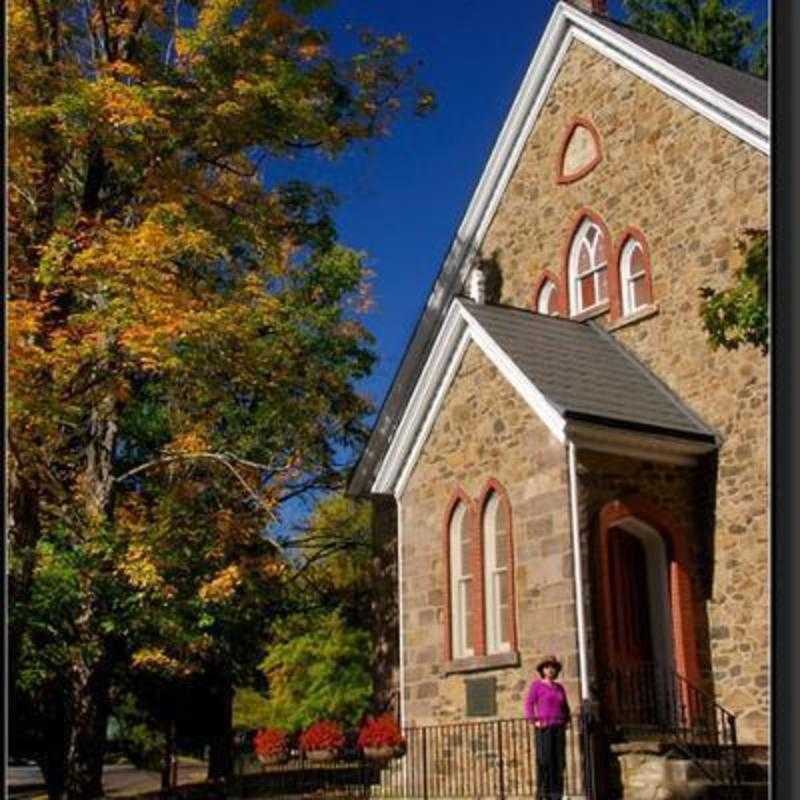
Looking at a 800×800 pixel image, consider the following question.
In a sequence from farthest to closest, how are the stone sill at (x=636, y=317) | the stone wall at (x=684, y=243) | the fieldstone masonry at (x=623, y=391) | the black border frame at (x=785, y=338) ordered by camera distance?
the stone sill at (x=636, y=317)
the fieldstone masonry at (x=623, y=391)
the stone wall at (x=684, y=243)
the black border frame at (x=785, y=338)

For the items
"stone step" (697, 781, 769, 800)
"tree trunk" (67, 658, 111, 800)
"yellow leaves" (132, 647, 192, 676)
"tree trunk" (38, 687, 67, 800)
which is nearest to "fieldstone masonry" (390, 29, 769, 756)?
"stone step" (697, 781, 769, 800)

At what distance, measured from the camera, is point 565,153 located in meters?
10.8

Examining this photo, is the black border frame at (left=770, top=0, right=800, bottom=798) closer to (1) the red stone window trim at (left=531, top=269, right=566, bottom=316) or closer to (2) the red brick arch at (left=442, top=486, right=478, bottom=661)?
(2) the red brick arch at (left=442, top=486, right=478, bottom=661)

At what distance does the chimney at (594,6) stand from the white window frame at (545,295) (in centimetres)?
254

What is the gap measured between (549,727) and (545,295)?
418 cm

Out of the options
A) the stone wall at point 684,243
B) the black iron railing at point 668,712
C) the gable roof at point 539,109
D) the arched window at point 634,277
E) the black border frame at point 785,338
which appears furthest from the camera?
the arched window at point 634,277

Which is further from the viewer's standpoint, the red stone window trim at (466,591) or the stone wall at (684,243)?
the red stone window trim at (466,591)

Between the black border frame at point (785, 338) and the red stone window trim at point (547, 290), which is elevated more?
the red stone window trim at point (547, 290)

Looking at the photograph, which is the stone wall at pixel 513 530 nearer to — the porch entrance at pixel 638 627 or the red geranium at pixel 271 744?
the porch entrance at pixel 638 627

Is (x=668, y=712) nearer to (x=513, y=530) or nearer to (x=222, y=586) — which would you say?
(x=513, y=530)

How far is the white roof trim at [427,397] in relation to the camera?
408 inches

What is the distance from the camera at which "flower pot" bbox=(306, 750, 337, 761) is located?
864 cm

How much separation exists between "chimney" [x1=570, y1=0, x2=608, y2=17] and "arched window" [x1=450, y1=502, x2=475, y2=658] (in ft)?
13.1

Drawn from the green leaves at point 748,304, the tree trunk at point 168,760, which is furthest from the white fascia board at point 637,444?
the tree trunk at point 168,760
